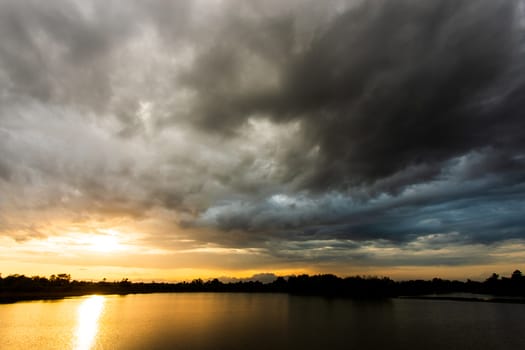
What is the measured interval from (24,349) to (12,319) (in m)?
53.4

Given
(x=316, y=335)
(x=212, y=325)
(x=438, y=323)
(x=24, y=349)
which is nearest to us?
(x=24, y=349)

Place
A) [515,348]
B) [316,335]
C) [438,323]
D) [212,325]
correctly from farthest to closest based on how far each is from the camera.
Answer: [438,323] < [212,325] < [316,335] < [515,348]

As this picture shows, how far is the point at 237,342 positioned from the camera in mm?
68875

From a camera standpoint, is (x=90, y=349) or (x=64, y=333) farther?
(x=64, y=333)

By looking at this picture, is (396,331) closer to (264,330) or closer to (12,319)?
(264,330)

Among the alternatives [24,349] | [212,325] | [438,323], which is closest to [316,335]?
[212,325]

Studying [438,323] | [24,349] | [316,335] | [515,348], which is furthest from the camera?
[438,323]

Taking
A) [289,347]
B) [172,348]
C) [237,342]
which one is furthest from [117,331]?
[289,347]

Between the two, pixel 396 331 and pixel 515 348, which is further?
pixel 396 331

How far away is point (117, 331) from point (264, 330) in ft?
134

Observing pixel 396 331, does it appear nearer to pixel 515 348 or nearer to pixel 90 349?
pixel 515 348

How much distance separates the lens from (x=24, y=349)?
6209 centimetres

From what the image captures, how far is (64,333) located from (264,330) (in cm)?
5282

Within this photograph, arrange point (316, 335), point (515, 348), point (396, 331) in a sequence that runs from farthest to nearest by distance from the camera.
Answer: point (396, 331)
point (316, 335)
point (515, 348)
